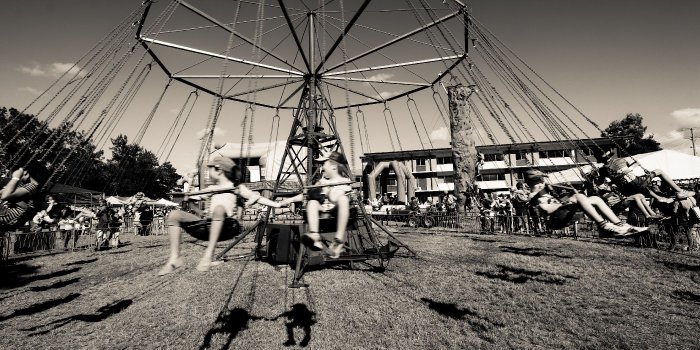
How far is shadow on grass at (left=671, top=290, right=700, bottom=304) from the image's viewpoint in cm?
684

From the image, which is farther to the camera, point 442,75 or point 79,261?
point 79,261

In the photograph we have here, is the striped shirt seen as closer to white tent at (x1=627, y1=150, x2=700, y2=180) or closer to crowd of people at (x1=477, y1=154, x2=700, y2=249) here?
crowd of people at (x1=477, y1=154, x2=700, y2=249)

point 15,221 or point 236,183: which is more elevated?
point 236,183

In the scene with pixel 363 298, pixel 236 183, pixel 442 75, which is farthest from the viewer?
pixel 442 75

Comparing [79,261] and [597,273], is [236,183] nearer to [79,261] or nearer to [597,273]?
[597,273]

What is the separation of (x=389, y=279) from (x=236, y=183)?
6.11 m

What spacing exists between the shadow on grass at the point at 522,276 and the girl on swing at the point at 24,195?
1018cm

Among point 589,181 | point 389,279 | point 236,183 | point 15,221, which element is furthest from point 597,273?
point 15,221

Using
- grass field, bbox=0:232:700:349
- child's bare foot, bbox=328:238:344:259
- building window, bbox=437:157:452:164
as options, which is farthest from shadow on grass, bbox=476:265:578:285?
building window, bbox=437:157:452:164

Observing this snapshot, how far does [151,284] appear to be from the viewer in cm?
984

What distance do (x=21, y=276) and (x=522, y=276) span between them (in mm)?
15674

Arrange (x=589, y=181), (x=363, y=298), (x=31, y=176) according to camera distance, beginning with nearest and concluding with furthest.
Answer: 1. (x=31, y=176)
2. (x=589, y=181)
3. (x=363, y=298)

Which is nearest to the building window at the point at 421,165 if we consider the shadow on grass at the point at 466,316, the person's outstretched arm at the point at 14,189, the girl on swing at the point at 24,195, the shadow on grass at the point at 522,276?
the shadow on grass at the point at 522,276

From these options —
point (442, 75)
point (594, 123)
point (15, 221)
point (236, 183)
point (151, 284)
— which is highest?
point (442, 75)
